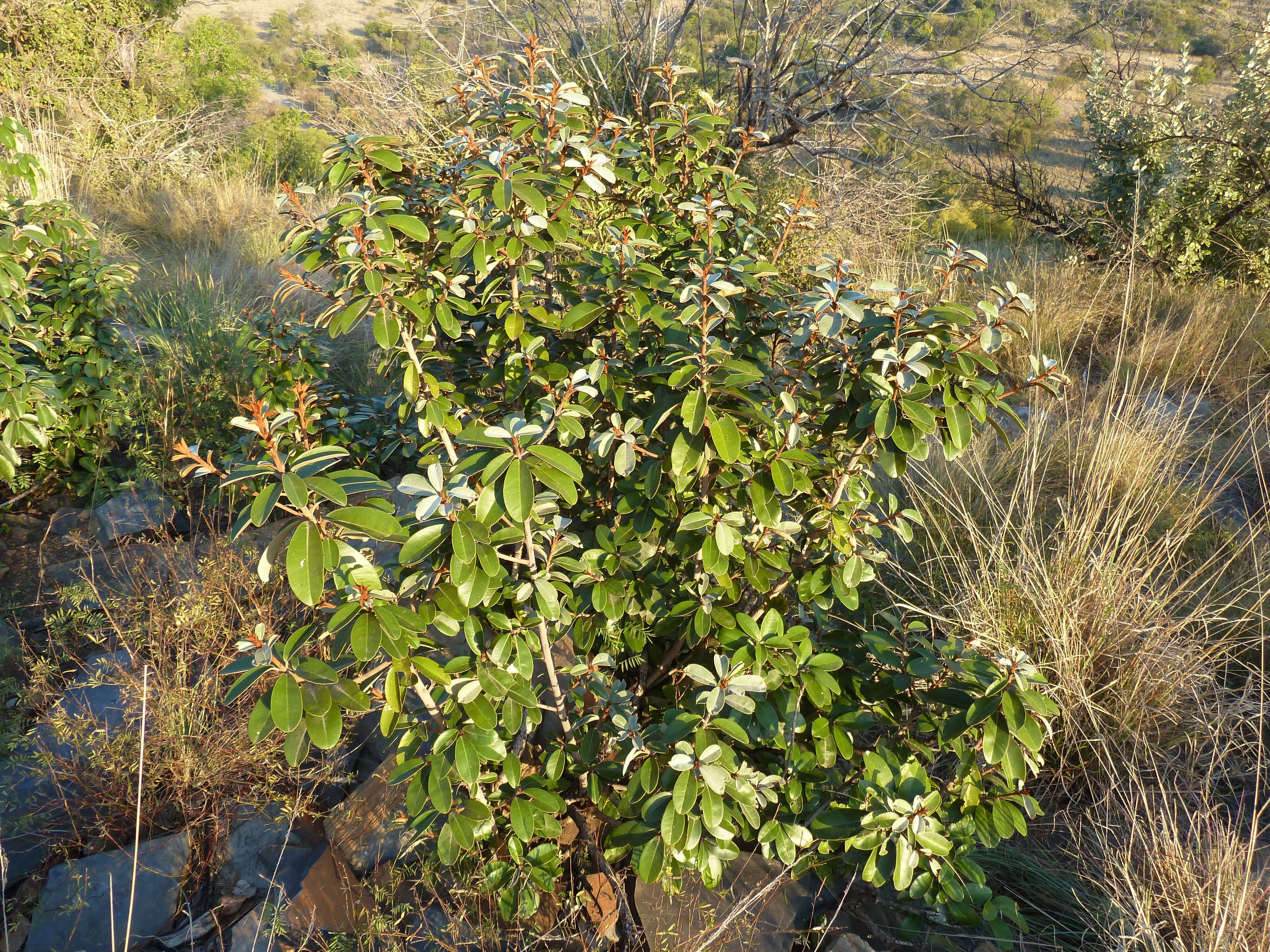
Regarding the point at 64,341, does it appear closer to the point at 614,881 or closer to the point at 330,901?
the point at 330,901

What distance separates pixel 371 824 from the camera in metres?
1.89

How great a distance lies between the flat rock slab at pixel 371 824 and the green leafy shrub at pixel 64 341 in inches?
77.8

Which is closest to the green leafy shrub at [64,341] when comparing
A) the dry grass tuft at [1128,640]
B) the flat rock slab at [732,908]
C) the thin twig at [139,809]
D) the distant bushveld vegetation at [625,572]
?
the distant bushveld vegetation at [625,572]

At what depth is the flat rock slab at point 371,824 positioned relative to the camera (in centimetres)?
185

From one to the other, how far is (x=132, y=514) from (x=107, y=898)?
1726 millimetres

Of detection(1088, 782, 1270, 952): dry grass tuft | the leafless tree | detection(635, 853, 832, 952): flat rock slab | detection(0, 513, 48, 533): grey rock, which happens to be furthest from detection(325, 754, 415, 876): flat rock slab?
the leafless tree

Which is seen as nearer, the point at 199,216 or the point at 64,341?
the point at 64,341

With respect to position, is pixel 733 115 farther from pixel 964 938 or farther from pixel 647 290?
pixel 964 938

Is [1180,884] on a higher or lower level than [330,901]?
higher

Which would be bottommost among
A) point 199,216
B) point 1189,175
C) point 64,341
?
point 1189,175

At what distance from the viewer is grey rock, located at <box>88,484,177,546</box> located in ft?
9.70

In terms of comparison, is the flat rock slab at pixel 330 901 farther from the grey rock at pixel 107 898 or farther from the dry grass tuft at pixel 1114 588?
the dry grass tuft at pixel 1114 588

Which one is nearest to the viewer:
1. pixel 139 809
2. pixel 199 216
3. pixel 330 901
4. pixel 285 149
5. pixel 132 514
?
pixel 139 809

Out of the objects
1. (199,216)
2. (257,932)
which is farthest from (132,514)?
(199,216)
